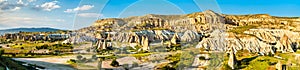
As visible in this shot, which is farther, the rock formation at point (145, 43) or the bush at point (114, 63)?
the rock formation at point (145, 43)

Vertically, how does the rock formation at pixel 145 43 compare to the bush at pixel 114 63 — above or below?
above

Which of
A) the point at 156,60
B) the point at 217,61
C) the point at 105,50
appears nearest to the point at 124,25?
the point at 105,50

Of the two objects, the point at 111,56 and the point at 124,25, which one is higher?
the point at 124,25

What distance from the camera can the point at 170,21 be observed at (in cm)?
623

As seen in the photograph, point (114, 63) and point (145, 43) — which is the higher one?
point (145, 43)

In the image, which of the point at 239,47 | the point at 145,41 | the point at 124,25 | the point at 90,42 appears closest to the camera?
the point at 124,25

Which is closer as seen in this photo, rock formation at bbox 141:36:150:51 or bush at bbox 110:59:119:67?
bush at bbox 110:59:119:67

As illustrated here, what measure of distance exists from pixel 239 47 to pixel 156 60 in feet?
118

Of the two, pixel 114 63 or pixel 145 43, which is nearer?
pixel 114 63

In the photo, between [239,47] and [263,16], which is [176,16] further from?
[263,16]

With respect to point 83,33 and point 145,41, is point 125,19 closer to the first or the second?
point 83,33

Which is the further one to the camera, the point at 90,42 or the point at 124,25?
the point at 90,42

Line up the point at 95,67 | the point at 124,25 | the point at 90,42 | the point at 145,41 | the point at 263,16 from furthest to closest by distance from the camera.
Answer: the point at 263,16, the point at 145,41, the point at 90,42, the point at 124,25, the point at 95,67

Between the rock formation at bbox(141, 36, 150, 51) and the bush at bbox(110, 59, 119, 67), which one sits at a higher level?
the rock formation at bbox(141, 36, 150, 51)
